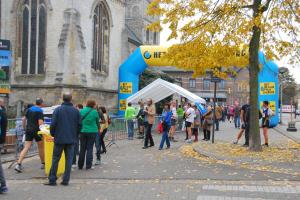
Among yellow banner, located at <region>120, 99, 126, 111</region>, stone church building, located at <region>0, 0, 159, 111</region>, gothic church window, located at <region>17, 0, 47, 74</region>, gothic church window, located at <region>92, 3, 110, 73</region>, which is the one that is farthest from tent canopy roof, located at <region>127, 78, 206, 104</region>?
gothic church window, located at <region>92, 3, 110, 73</region>

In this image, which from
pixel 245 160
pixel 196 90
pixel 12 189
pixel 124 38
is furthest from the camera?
pixel 196 90

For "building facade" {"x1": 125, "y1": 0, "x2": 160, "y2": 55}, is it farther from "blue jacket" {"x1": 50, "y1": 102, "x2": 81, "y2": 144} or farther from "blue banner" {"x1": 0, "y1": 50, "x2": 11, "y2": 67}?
"blue jacket" {"x1": 50, "y1": 102, "x2": 81, "y2": 144}

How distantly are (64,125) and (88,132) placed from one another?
1.92 m

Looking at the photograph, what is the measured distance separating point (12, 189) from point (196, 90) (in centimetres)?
7264

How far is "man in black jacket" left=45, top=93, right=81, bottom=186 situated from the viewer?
28.9 ft

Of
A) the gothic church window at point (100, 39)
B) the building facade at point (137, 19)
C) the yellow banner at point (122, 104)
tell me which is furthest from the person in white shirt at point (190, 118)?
the building facade at point (137, 19)

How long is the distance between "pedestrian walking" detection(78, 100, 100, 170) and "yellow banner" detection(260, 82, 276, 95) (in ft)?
58.3

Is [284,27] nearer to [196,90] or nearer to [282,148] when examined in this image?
[282,148]

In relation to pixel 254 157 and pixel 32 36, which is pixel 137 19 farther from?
pixel 254 157

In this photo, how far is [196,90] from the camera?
80.1 meters

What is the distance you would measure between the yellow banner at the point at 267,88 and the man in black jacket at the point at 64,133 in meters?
19.5

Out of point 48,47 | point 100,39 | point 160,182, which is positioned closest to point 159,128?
point 48,47

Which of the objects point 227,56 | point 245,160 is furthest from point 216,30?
point 245,160

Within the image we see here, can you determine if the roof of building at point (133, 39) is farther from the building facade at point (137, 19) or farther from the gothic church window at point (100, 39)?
the gothic church window at point (100, 39)
